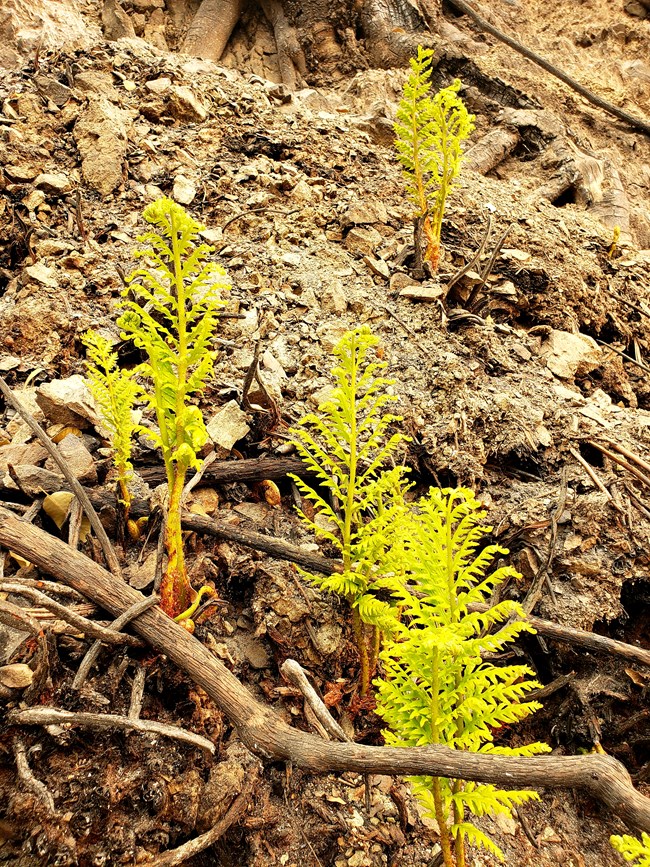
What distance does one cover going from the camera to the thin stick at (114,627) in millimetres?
2152

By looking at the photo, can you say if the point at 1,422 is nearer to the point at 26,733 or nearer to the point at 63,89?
the point at 26,733

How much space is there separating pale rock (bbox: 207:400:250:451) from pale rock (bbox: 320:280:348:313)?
162cm

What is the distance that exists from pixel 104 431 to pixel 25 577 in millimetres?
1109

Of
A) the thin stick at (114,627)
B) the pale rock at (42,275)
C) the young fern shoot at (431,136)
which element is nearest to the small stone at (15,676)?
the thin stick at (114,627)

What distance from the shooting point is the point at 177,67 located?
734cm

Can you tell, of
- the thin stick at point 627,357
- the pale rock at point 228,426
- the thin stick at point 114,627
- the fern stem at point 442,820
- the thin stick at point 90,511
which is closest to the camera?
the fern stem at point 442,820

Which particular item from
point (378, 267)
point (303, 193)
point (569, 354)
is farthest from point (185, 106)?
point (569, 354)

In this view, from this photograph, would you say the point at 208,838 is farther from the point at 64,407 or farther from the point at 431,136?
the point at 431,136

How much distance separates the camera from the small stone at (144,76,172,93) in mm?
6691

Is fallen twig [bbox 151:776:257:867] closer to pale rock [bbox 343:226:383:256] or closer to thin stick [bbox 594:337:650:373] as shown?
pale rock [bbox 343:226:383:256]

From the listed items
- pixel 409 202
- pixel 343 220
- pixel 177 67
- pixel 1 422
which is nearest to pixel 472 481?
pixel 1 422

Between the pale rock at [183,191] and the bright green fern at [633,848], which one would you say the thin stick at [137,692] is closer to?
the bright green fern at [633,848]

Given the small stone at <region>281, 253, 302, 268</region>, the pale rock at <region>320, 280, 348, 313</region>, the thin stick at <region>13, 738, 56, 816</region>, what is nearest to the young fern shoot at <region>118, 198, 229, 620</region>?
the thin stick at <region>13, 738, 56, 816</region>

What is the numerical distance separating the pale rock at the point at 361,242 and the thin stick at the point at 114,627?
4316 millimetres
